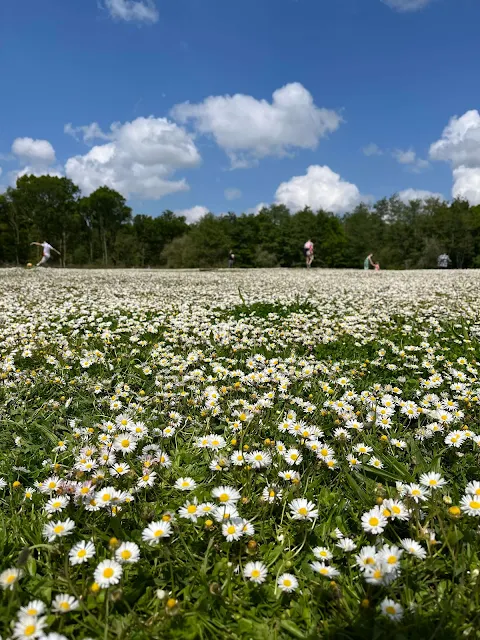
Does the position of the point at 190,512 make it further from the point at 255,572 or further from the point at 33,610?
the point at 33,610

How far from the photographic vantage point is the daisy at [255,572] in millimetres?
1781

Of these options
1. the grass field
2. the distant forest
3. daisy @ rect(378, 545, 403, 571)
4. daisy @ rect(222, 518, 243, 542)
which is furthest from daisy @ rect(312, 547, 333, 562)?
the distant forest

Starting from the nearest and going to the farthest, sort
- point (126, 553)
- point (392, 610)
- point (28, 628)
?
point (28, 628), point (392, 610), point (126, 553)

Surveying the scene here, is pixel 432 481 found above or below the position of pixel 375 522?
above

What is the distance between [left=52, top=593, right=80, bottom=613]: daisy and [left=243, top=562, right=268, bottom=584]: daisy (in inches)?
29.8

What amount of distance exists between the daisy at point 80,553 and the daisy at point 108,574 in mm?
135

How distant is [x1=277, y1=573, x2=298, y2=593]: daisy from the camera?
1.78 meters

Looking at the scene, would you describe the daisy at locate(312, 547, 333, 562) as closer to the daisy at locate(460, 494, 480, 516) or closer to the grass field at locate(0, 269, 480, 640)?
the grass field at locate(0, 269, 480, 640)

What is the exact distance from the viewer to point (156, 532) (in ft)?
6.23

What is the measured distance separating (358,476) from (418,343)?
3.72 meters

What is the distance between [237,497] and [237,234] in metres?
78.4

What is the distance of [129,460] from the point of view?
2.57 m

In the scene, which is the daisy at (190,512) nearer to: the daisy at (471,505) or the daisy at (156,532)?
the daisy at (156,532)

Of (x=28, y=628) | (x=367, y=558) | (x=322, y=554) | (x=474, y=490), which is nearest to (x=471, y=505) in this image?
(x=474, y=490)
